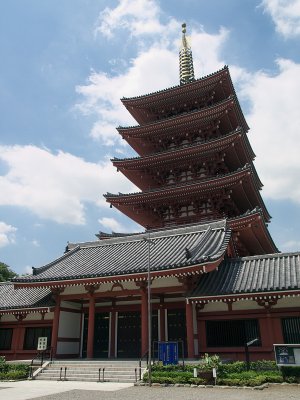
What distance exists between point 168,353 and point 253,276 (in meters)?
5.92

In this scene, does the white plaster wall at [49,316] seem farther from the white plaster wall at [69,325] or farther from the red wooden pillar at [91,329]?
the red wooden pillar at [91,329]

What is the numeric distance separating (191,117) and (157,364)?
1805 centimetres

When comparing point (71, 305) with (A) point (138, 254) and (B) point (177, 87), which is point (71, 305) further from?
(B) point (177, 87)

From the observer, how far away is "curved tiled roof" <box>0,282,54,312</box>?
22203mm

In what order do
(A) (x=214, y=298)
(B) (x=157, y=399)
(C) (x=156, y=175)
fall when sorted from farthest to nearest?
(C) (x=156, y=175) < (A) (x=214, y=298) < (B) (x=157, y=399)

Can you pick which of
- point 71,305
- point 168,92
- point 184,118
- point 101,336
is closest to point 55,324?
point 71,305

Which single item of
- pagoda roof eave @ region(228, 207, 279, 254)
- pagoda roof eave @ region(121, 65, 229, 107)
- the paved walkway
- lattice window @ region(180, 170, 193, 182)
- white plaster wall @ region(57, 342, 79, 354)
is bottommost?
the paved walkway

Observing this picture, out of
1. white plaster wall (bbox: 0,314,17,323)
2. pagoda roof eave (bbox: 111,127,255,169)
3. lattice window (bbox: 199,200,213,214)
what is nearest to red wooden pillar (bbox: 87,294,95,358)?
white plaster wall (bbox: 0,314,17,323)

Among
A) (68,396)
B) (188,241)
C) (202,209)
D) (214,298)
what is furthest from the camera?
(202,209)

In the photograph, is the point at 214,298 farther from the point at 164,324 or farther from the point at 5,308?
the point at 5,308

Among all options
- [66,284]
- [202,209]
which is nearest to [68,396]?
[66,284]

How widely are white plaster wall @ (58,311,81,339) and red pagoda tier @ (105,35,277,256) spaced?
31.2 feet

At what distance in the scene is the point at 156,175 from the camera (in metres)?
29.6

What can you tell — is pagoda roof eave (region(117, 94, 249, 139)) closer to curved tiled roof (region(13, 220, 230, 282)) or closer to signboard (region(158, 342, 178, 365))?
curved tiled roof (region(13, 220, 230, 282))
